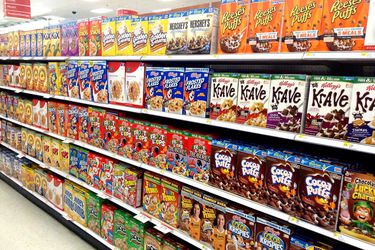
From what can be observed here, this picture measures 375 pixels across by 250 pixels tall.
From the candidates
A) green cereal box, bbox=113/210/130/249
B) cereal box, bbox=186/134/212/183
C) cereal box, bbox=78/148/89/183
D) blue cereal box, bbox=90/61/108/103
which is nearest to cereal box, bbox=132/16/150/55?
blue cereal box, bbox=90/61/108/103

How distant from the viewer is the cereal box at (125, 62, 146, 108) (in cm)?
227

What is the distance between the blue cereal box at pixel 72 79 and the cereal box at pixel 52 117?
0.40 meters

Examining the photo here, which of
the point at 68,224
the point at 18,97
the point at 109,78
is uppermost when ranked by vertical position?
the point at 109,78

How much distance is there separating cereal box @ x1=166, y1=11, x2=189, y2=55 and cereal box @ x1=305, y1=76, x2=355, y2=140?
0.88 metres

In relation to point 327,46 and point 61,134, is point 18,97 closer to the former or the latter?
point 61,134

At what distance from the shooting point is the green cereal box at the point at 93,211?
9.29 ft

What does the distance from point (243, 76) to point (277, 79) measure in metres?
0.21

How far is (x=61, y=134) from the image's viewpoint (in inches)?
127

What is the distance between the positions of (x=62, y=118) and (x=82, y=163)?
22.8 inches

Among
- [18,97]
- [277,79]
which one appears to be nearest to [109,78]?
[277,79]

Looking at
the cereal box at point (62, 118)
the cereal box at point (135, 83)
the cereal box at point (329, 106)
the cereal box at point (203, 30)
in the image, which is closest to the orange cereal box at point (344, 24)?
the cereal box at point (329, 106)

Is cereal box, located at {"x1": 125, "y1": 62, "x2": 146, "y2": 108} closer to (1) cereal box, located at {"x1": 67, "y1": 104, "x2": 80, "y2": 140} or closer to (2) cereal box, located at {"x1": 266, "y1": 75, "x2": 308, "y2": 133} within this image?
(1) cereal box, located at {"x1": 67, "y1": 104, "x2": 80, "y2": 140}

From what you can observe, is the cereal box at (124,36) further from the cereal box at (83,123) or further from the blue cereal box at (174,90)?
the cereal box at (83,123)

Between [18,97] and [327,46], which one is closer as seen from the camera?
[327,46]
